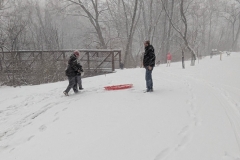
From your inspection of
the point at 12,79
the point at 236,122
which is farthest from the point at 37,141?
the point at 12,79

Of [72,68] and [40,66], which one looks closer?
[72,68]

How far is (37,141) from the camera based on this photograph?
392 cm

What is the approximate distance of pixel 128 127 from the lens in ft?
13.6

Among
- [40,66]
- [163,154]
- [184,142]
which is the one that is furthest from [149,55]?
[40,66]

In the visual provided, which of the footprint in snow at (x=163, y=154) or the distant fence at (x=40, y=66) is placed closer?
the footprint in snow at (x=163, y=154)

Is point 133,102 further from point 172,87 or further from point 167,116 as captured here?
point 172,87

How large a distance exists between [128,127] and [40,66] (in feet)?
34.7

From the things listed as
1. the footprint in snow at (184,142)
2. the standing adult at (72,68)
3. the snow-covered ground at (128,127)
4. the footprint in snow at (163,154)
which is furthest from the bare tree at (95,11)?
the footprint in snow at (163,154)

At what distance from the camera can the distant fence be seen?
12.2m

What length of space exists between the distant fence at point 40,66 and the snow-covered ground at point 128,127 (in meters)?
5.88

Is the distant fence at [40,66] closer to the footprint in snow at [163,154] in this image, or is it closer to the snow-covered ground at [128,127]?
the snow-covered ground at [128,127]

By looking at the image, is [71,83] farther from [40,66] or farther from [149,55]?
[40,66]

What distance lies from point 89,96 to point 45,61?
303 inches

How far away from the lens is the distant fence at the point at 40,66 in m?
12.2
